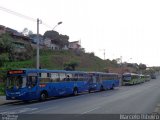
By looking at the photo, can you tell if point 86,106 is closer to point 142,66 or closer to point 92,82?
point 92,82

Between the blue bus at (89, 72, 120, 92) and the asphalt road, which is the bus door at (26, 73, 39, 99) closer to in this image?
the asphalt road

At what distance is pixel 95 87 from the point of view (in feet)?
138

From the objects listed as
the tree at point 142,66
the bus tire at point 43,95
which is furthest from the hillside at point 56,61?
the tree at point 142,66

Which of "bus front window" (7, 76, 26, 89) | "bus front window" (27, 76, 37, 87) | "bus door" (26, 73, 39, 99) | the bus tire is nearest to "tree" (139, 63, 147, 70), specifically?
the bus tire

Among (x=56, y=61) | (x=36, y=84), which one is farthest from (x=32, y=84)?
(x=56, y=61)

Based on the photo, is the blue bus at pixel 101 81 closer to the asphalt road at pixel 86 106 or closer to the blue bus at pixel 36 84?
the blue bus at pixel 36 84

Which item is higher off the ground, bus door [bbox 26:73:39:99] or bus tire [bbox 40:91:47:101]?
bus door [bbox 26:73:39:99]

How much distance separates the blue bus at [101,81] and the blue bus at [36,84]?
7.71 meters

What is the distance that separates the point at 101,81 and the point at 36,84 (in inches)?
769

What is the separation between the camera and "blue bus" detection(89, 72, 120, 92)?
41.1 m

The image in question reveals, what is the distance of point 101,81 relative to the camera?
44.7 m

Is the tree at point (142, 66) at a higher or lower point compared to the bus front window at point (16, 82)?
higher

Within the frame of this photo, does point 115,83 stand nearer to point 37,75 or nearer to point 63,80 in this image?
point 63,80

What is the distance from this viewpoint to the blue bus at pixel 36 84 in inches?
992
